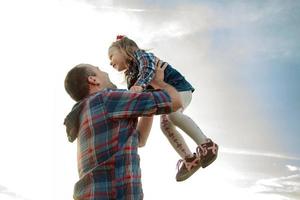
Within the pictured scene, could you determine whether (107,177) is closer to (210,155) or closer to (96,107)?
(96,107)

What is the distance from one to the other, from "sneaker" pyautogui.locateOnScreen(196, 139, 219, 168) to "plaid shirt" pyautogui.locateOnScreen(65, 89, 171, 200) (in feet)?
7.96

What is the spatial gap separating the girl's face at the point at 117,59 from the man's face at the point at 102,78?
2105 millimetres

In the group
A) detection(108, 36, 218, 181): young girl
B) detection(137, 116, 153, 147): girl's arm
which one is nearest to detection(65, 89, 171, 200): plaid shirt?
detection(137, 116, 153, 147): girl's arm

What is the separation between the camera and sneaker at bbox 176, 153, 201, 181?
607 centimetres

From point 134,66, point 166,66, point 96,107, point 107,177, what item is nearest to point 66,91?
point 96,107

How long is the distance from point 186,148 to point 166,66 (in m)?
1.27

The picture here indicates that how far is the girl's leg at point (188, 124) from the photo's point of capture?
6.38 metres

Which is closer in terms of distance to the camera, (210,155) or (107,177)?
(107,177)

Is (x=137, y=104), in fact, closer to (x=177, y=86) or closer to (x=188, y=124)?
(x=188, y=124)

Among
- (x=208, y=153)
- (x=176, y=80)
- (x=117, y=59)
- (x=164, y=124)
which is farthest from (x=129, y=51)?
(x=208, y=153)

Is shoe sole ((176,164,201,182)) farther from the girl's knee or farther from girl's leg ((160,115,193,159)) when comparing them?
the girl's knee

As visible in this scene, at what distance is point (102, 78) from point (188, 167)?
8.34 feet

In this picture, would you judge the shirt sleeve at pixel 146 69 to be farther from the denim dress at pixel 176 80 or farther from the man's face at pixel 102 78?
the man's face at pixel 102 78

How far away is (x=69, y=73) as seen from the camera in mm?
4012
